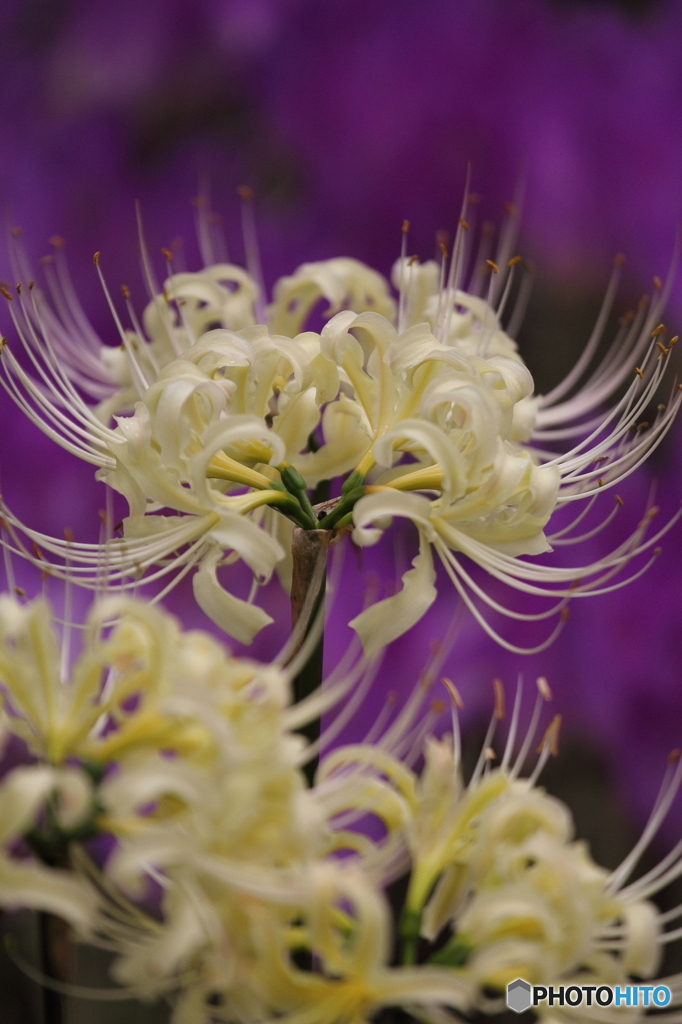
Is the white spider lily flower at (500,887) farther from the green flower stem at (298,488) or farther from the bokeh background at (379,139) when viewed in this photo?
the bokeh background at (379,139)

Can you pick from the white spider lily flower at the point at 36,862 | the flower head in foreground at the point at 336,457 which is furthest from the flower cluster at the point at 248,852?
the flower head in foreground at the point at 336,457

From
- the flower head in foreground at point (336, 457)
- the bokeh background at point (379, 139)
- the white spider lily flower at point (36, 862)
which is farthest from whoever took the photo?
the bokeh background at point (379, 139)

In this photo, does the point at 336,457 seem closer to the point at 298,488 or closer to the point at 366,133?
the point at 298,488

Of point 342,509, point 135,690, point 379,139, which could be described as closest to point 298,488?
point 342,509

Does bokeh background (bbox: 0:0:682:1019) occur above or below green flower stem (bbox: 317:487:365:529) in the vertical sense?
above

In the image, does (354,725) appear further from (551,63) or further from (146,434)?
(551,63)

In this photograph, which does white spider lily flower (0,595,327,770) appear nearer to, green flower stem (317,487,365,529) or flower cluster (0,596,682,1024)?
flower cluster (0,596,682,1024)

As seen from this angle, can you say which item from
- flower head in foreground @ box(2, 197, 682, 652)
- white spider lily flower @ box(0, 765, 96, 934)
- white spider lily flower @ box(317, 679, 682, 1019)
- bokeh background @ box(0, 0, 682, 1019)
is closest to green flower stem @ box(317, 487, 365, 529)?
flower head in foreground @ box(2, 197, 682, 652)

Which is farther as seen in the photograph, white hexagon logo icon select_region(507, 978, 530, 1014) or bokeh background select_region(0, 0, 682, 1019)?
bokeh background select_region(0, 0, 682, 1019)
